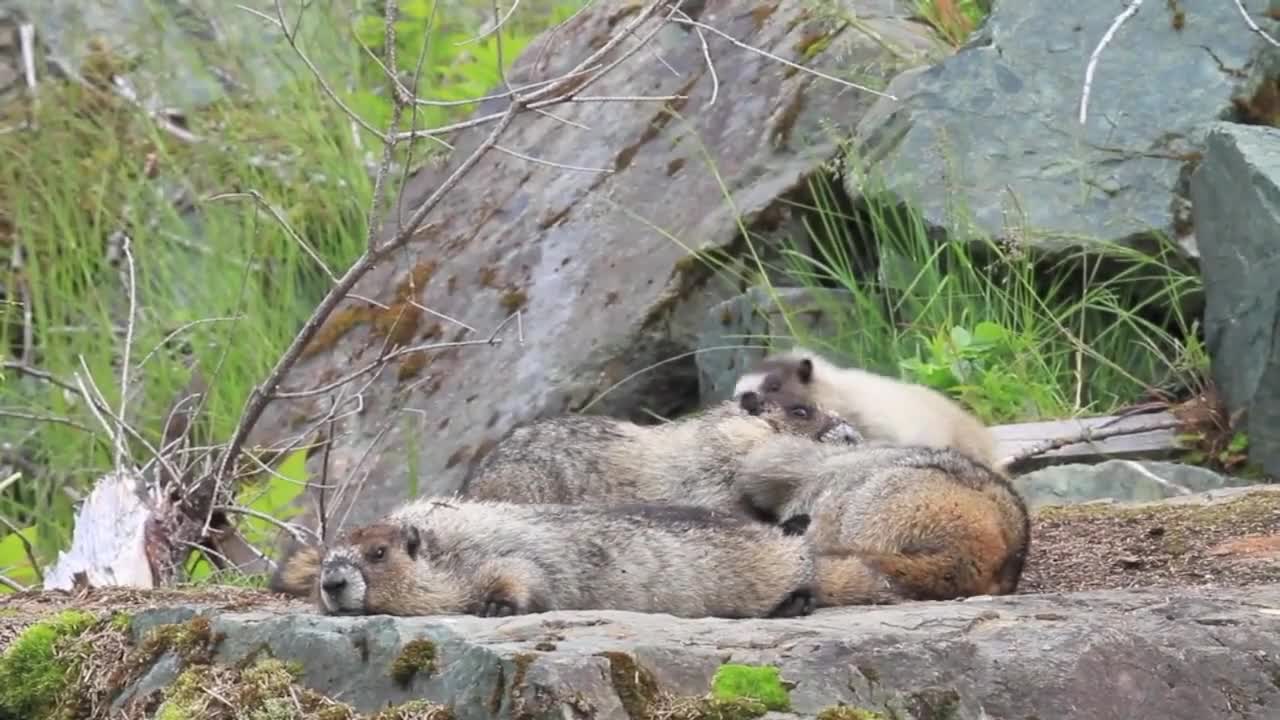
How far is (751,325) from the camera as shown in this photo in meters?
10.0

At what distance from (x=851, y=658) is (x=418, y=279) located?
7.39 m

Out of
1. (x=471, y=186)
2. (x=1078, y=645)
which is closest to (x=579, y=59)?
(x=471, y=186)

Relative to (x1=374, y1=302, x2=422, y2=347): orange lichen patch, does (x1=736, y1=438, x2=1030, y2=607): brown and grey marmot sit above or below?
above

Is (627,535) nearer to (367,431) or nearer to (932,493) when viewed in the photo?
(932,493)

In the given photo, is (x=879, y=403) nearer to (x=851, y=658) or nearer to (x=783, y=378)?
(x=783, y=378)

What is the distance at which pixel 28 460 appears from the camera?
13117 mm

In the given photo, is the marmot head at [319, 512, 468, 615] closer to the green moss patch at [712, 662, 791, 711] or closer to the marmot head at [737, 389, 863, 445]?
the green moss patch at [712, 662, 791, 711]

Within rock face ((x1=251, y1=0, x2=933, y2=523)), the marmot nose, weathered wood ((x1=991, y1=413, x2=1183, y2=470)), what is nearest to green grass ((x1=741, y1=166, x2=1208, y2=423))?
weathered wood ((x1=991, y1=413, x2=1183, y2=470))

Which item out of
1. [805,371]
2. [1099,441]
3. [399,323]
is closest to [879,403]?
[805,371]

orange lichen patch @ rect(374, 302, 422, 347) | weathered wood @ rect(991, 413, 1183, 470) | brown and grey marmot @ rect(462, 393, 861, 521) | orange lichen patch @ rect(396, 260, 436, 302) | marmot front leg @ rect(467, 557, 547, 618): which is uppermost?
marmot front leg @ rect(467, 557, 547, 618)

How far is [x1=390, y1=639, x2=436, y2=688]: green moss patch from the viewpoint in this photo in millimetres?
4414

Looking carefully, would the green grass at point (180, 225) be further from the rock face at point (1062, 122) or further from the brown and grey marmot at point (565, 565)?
the brown and grey marmot at point (565, 565)

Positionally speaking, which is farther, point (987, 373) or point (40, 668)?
point (987, 373)

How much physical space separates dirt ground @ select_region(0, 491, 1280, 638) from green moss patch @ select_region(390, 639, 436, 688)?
1334 millimetres
